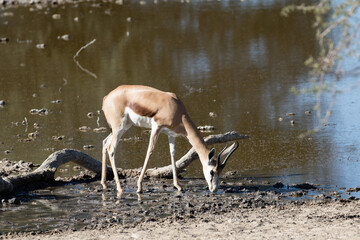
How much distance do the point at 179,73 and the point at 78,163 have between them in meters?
7.63

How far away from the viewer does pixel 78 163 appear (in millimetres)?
10398

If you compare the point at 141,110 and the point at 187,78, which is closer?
the point at 141,110

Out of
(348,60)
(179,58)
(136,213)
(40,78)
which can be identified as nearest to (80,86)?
(40,78)

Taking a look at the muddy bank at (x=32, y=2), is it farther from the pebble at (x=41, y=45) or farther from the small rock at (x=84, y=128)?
the small rock at (x=84, y=128)

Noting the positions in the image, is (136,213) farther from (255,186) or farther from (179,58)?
(179,58)

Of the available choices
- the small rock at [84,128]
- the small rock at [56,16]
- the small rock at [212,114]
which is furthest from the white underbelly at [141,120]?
the small rock at [56,16]

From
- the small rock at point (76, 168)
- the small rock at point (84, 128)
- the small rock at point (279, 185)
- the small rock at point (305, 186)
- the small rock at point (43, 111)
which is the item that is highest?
the small rock at point (43, 111)

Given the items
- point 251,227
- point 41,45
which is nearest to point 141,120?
point 251,227

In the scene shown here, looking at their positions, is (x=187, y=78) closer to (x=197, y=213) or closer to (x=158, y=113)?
(x=158, y=113)

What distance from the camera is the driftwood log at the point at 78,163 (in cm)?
971

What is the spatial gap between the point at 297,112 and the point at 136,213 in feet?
20.2

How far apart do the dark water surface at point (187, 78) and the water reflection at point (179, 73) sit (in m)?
0.03

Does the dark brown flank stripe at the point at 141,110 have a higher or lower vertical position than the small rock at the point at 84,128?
higher

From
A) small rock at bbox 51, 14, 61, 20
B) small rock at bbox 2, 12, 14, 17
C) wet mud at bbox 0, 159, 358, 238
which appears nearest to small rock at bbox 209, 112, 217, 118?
wet mud at bbox 0, 159, 358, 238
